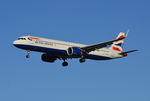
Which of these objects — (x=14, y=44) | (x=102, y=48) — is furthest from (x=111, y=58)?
(x=14, y=44)

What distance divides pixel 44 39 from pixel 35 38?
176 cm

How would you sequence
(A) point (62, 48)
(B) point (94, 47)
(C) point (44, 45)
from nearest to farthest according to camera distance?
(C) point (44, 45)
(A) point (62, 48)
(B) point (94, 47)

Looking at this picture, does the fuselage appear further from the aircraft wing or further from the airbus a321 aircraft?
the aircraft wing

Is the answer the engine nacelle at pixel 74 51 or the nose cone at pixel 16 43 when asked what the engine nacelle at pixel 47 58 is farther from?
the nose cone at pixel 16 43

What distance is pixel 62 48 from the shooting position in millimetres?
82312

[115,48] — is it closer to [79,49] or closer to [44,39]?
[79,49]

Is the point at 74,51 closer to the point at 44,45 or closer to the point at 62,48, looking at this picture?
the point at 62,48

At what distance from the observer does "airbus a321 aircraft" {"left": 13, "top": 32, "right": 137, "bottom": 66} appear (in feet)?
262

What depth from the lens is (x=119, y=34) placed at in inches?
4035

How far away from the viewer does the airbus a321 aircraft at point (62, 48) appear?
7981 cm

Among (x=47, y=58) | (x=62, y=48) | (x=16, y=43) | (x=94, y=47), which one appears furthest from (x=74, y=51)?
(x=16, y=43)

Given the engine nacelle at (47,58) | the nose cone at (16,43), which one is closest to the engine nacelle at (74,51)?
the engine nacelle at (47,58)

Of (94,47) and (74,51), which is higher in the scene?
(94,47)

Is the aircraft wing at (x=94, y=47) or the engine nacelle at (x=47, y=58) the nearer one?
the aircraft wing at (x=94, y=47)
